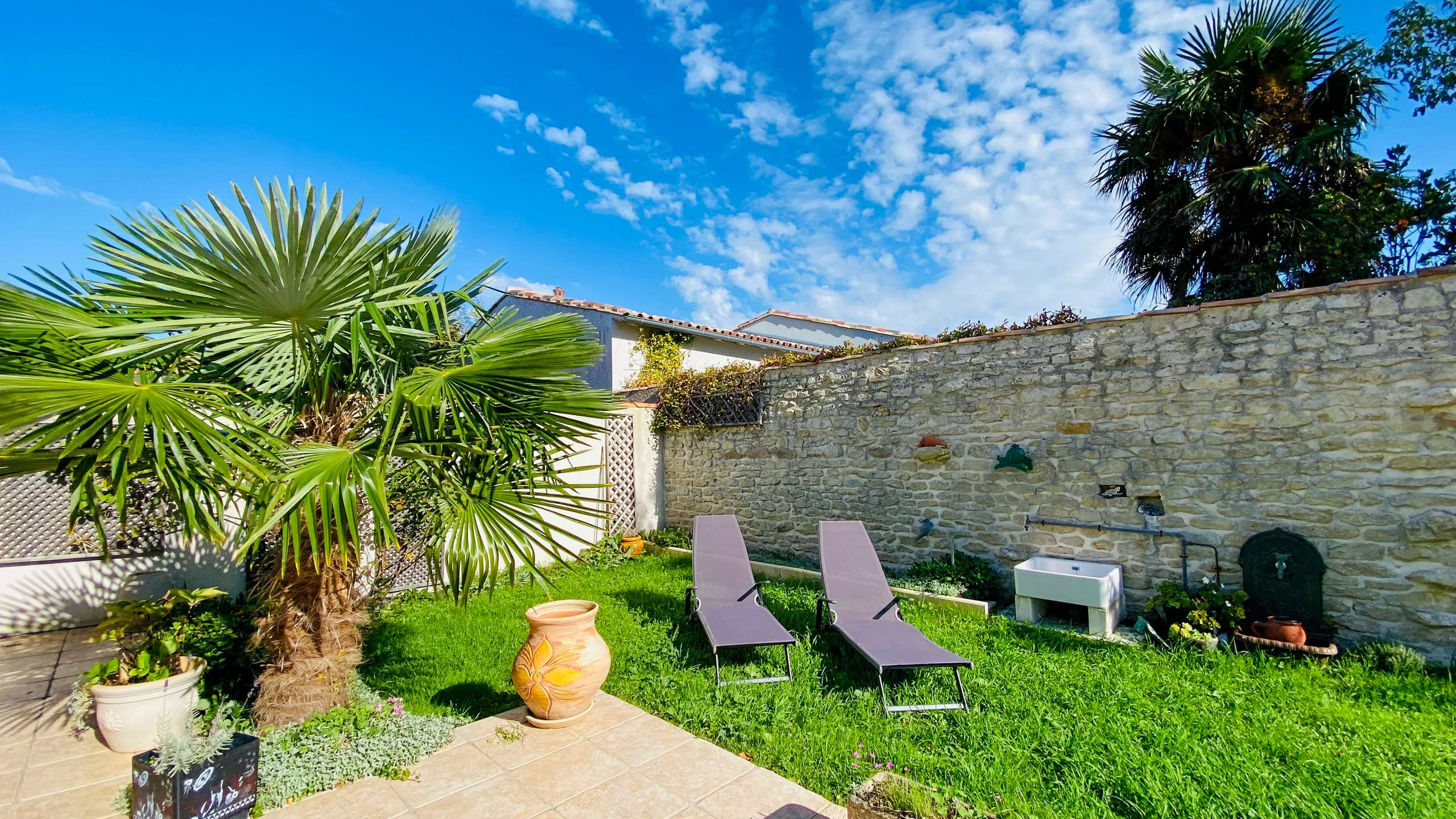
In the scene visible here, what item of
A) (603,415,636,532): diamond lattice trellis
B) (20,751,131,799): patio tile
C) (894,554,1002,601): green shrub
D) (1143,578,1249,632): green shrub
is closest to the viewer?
(20,751,131,799): patio tile

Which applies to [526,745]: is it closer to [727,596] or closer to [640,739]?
[640,739]

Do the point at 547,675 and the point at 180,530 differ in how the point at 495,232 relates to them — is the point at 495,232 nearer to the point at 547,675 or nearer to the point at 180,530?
the point at 180,530

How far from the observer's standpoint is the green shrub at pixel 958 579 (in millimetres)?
6352

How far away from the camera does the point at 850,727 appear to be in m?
3.72

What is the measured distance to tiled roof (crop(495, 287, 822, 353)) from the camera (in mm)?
12461

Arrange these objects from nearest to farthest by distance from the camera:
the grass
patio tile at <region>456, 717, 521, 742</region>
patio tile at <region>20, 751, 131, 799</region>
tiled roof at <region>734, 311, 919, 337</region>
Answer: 1. the grass
2. patio tile at <region>20, 751, 131, 799</region>
3. patio tile at <region>456, 717, 521, 742</region>
4. tiled roof at <region>734, 311, 919, 337</region>

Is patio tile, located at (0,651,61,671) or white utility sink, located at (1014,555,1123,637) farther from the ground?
white utility sink, located at (1014,555,1123,637)

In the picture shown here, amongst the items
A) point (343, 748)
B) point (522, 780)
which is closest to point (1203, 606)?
point (522, 780)

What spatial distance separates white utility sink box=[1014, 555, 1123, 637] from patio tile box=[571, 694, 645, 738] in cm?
394

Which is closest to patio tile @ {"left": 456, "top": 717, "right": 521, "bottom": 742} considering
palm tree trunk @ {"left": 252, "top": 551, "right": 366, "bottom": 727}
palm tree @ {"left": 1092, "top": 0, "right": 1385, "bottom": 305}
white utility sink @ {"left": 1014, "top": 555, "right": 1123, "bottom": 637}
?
palm tree trunk @ {"left": 252, "top": 551, "right": 366, "bottom": 727}

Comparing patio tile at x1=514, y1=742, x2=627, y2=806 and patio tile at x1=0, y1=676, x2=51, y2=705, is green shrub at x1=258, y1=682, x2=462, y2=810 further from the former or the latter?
patio tile at x1=0, y1=676, x2=51, y2=705

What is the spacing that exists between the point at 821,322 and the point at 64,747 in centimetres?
1624

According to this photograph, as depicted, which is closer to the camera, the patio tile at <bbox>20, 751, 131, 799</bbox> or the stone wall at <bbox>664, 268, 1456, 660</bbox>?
the patio tile at <bbox>20, 751, 131, 799</bbox>

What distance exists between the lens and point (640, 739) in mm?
3721
